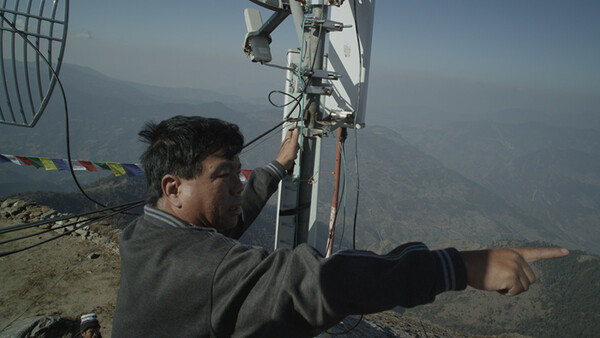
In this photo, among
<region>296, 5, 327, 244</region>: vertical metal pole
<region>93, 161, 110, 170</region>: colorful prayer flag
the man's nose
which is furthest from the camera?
<region>93, 161, 110, 170</region>: colorful prayer flag

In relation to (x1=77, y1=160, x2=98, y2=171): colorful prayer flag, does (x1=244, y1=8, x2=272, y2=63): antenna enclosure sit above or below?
above

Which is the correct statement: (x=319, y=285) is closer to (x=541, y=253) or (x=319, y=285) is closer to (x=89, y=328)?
(x=541, y=253)

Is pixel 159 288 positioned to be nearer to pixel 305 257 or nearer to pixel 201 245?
pixel 201 245

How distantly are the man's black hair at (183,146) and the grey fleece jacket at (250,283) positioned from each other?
269 mm

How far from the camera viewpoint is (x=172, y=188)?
183cm

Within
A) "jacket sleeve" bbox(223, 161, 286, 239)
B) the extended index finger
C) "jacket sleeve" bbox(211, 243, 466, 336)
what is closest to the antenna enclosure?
"jacket sleeve" bbox(223, 161, 286, 239)

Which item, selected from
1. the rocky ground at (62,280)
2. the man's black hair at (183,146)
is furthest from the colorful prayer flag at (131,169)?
the man's black hair at (183,146)

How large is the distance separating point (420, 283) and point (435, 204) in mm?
214197

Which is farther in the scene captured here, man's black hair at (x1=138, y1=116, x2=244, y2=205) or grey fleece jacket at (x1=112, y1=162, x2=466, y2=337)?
man's black hair at (x1=138, y1=116, x2=244, y2=205)

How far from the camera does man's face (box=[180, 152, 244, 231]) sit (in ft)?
5.87

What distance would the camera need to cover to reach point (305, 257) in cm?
126

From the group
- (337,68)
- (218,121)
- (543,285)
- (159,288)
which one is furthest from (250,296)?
(543,285)

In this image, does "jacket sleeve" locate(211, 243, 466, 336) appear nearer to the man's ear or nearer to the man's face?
the man's face

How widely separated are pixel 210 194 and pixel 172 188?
0.23 metres
